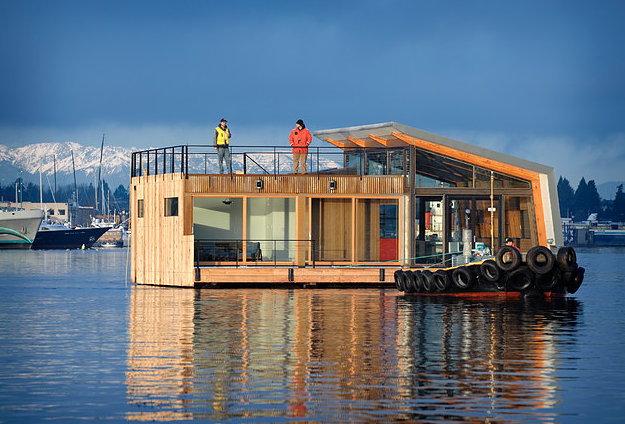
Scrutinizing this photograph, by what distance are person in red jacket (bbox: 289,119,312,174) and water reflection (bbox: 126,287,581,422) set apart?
9170 millimetres

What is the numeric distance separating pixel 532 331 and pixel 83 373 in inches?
388

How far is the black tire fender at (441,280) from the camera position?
96.2ft

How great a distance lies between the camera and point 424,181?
116 ft

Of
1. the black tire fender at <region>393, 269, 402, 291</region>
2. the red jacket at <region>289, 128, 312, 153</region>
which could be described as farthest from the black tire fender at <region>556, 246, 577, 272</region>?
the red jacket at <region>289, 128, 312, 153</region>

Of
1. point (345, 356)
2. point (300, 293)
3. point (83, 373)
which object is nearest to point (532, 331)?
point (345, 356)

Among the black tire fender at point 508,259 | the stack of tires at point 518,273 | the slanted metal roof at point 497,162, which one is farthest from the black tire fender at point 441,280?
the slanted metal roof at point 497,162

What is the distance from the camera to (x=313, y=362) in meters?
15.4

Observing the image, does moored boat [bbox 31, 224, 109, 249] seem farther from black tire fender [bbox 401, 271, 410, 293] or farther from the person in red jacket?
black tire fender [bbox 401, 271, 410, 293]

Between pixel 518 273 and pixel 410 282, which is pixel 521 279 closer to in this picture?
pixel 518 273

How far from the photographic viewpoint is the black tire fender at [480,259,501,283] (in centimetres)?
2831

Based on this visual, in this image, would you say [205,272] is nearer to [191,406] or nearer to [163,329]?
[163,329]

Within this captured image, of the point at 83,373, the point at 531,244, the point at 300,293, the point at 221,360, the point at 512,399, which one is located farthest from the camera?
the point at 531,244

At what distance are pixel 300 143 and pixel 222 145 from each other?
2850mm

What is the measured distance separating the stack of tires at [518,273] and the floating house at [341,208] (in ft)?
16.2
